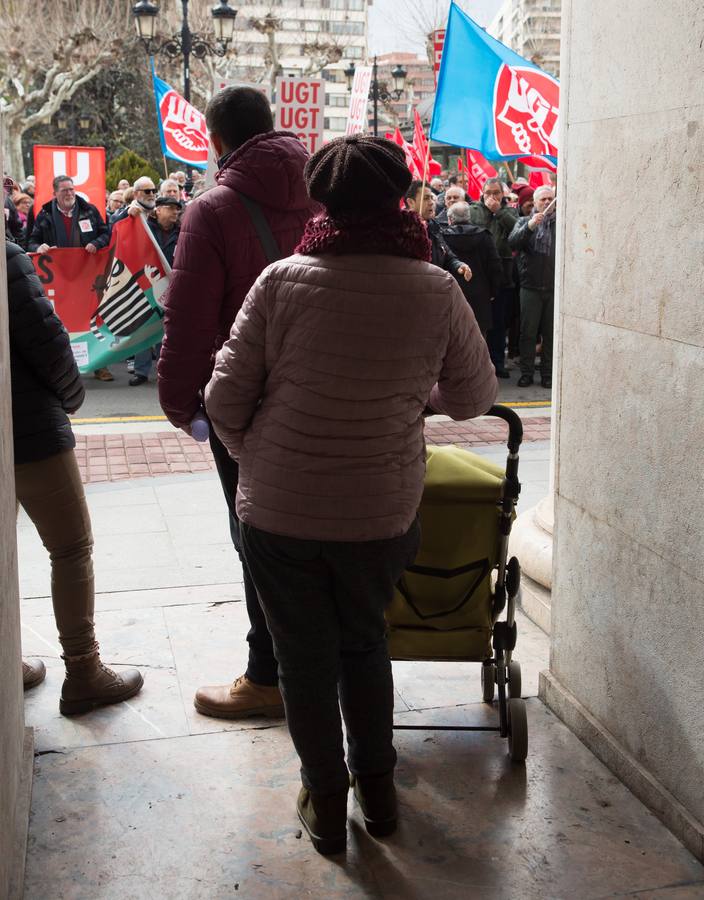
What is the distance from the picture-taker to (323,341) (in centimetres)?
275

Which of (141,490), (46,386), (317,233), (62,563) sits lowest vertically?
(141,490)

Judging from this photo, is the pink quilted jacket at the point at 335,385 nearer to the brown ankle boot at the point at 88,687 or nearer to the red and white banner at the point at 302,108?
the brown ankle boot at the point at 88,687

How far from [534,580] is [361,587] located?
6.60ft

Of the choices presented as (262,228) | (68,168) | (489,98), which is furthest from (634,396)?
(68,168)

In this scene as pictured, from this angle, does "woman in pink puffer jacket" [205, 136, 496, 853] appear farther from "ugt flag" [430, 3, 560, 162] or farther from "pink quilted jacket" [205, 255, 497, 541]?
"ugt flag" [430, 3, 560, 162]

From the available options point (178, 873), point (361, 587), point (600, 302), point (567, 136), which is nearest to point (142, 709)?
point (178, 873)

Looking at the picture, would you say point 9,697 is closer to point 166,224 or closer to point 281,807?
point 281,807

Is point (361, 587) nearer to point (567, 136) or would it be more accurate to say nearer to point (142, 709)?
point (142, 709)

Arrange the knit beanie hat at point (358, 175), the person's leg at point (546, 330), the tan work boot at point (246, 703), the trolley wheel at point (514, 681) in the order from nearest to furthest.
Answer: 1. the knit beanie hat at point (358, 175)
2. the trolley wheel at point (514, 681)
3. the tan work boot at point (246, 703)
4. the person's leg at point (546, 330)

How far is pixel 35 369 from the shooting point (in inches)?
143

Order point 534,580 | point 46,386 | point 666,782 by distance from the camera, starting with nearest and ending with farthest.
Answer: point 666,782 → point 46,386 → point 534,580

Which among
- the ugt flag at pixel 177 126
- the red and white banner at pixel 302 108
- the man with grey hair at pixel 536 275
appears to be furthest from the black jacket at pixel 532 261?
the ugt flag at pixel 177 126

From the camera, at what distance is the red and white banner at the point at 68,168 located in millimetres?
13648

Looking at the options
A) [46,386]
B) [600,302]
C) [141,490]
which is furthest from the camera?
[141,490]
